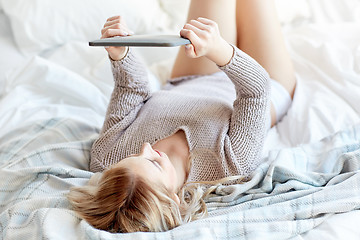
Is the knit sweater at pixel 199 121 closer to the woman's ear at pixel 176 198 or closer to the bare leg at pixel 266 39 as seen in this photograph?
the woman's ear at pixel 176 198

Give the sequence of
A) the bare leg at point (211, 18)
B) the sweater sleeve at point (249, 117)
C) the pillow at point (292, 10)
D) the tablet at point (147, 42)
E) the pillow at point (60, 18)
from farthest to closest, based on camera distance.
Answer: the pillow at point (292, 10)
the pillow at point (60, 18)
the bare leg at point (211, 18)
the sweater sleeve at point (249, 117)
the tablet at point (147, 42)

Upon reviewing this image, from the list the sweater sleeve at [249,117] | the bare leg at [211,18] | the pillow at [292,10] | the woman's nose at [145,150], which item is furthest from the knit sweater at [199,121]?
the pillow at [292,10]

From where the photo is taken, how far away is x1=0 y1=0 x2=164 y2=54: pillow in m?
1.63

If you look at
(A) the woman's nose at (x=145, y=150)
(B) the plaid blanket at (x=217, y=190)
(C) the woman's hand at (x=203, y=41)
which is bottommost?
(B) the plaid blanket at (x=217, y=190)

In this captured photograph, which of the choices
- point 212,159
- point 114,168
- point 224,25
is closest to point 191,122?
point 212,159

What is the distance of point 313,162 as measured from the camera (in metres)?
1.11

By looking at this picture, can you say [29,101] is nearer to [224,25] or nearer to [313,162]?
[224,25]

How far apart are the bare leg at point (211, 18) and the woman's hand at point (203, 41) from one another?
1.30ft

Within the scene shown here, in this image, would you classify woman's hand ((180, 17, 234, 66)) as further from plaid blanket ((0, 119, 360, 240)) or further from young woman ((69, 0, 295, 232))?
plaid blanket ((0, 119, 360, 240))

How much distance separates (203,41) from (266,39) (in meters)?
0.48

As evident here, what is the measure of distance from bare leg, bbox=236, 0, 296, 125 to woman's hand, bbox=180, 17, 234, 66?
1.30 feet

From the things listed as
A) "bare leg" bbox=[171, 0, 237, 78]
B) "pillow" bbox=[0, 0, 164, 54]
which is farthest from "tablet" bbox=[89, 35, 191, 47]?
"pillow" bbox=[0, 0, 164, 54]

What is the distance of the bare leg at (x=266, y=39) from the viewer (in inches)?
53.2

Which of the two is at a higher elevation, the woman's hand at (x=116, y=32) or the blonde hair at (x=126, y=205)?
the woman's hand at (x=116, y=32)
